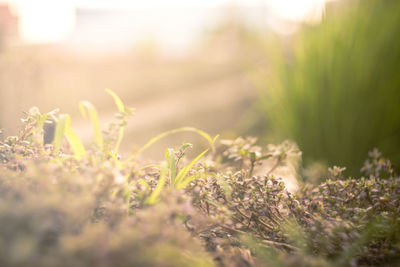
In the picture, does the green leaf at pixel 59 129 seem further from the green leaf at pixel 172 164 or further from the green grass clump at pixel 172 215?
the green leaf at pixel 172 164

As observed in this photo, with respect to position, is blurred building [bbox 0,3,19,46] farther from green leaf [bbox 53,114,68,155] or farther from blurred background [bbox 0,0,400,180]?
green leaf [bbox 53,114,68,155]

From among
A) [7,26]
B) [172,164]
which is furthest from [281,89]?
[7,26]

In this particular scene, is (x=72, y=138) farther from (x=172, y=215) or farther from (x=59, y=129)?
(x=172, y=215)

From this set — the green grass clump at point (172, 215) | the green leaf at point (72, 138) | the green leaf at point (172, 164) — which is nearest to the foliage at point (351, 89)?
the green grass clump at point (172, 215)

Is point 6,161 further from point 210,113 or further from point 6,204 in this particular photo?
point 210,113

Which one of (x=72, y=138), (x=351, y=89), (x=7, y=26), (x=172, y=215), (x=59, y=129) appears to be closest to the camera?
(x=172, y=215)

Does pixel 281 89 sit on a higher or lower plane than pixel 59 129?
higher
